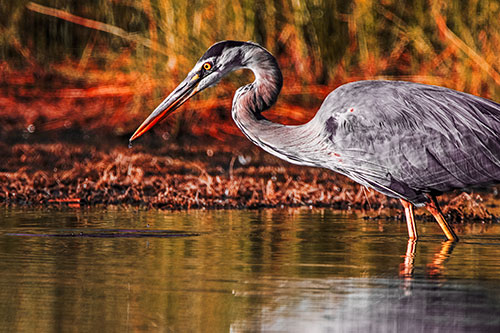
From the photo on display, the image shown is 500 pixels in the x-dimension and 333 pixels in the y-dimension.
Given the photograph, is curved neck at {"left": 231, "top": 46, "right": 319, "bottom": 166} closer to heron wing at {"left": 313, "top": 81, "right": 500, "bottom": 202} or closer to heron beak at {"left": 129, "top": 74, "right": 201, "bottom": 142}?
heron wing at {"left": 313, "top": 81, "right": 500, "bottom": 202}

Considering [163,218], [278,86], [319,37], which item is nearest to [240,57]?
[278,86]

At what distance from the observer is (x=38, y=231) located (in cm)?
746

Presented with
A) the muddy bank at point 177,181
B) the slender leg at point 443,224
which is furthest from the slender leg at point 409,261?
the muddy bank at point 177,181

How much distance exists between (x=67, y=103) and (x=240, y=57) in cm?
606

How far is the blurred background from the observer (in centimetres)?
1222

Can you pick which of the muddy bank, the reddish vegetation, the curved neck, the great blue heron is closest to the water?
the great blue heron

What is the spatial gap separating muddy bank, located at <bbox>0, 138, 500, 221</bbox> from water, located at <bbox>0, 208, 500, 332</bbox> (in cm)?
82

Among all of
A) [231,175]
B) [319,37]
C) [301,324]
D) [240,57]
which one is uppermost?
[319,37]

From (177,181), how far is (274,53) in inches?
131

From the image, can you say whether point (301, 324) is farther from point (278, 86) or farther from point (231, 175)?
point (231, 175)

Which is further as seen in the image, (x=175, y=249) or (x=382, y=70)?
(x=382, y=70)

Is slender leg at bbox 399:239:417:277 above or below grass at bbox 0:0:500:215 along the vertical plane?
below

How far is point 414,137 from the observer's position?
733 cm

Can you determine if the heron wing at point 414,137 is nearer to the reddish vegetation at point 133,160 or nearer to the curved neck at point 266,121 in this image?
the curved neck at point 266,121
